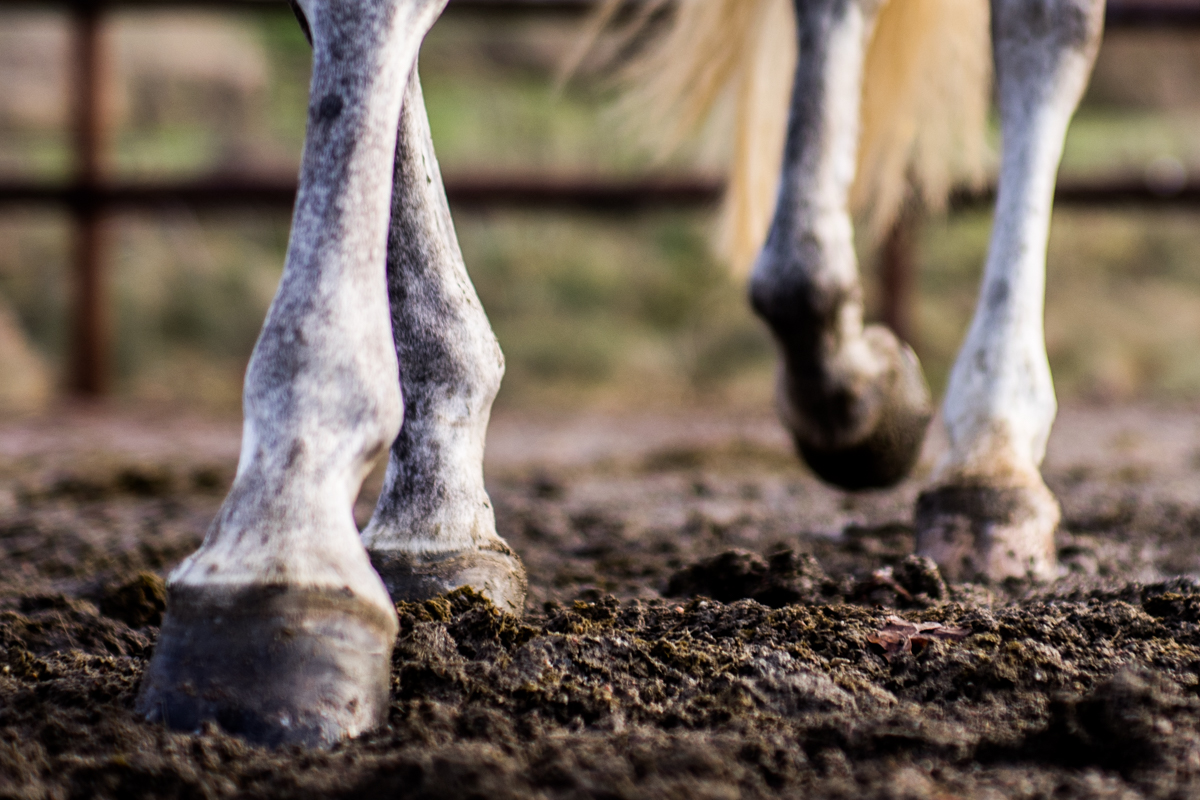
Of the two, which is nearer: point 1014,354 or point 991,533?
point 991,533

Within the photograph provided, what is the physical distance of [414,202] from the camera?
120 centimetres

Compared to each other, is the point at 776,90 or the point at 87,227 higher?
the point at 776,90

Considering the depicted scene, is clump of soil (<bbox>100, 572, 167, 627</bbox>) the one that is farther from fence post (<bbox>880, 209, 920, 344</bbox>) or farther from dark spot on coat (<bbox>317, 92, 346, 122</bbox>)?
fence post (<bbox>880, 209, 920, 344</bbox>)

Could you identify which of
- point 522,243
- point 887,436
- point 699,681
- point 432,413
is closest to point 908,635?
point 699,681

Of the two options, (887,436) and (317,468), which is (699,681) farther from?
(887,436)

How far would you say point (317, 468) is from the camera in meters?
0.95

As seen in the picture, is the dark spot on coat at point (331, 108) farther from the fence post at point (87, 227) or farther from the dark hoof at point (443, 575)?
the fence post at point (87, 227)

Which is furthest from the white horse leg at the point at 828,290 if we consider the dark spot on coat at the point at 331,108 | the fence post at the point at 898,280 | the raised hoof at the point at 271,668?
the fence post at the point at 898,280

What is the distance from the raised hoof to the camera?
868 mm

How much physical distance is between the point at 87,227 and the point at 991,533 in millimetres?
3754

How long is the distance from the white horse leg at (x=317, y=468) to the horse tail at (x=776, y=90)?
1.26m

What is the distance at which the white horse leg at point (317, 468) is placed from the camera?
34.6 inches

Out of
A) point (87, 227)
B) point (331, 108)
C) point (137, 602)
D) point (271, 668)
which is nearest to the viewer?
point (271, 668)

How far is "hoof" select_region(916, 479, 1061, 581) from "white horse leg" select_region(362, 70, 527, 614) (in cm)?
57
